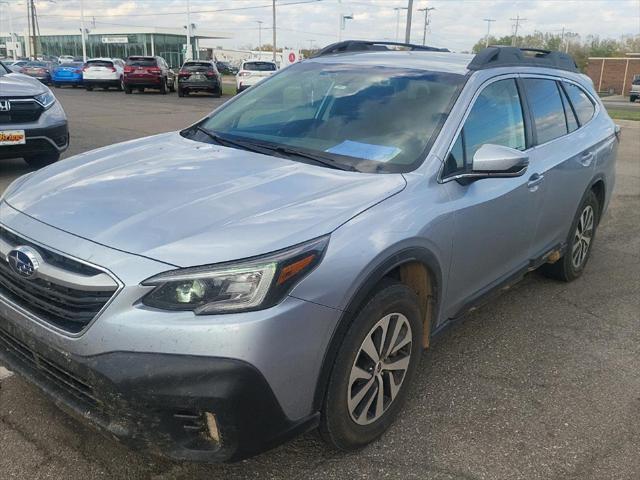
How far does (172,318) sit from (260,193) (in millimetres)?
739

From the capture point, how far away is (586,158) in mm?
4496

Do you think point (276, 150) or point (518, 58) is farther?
point (518, 58)

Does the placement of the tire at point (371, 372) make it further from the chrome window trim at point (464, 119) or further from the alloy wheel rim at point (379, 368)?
the chrome window trim at point (464, 119)

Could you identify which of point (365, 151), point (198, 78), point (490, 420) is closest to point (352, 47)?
point (365, 151)

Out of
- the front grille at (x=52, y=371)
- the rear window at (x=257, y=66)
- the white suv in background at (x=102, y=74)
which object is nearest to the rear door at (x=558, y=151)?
the front grille at (x=52, y=371)

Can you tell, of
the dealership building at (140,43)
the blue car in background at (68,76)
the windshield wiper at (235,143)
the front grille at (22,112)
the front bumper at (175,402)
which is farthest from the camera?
the dealership building at (140,43)

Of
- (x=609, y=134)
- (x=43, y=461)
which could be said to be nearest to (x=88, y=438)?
(x=43, y=461)

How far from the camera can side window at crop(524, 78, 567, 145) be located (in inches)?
155

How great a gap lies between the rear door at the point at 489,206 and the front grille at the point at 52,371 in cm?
176

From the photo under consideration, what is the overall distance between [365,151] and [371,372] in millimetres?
1106

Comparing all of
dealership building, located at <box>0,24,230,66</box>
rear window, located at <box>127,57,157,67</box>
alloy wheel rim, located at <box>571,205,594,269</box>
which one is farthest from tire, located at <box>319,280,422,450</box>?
dealership building, located at <box>0,24,230,66</box>

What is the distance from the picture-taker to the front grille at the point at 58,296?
213cm

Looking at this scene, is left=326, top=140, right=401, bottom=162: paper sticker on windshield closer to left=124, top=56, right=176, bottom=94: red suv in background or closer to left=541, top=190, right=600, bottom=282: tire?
left=541, top=190, right=600, bottom=282: tire

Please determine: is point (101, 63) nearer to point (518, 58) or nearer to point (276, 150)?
point (518, 58)
